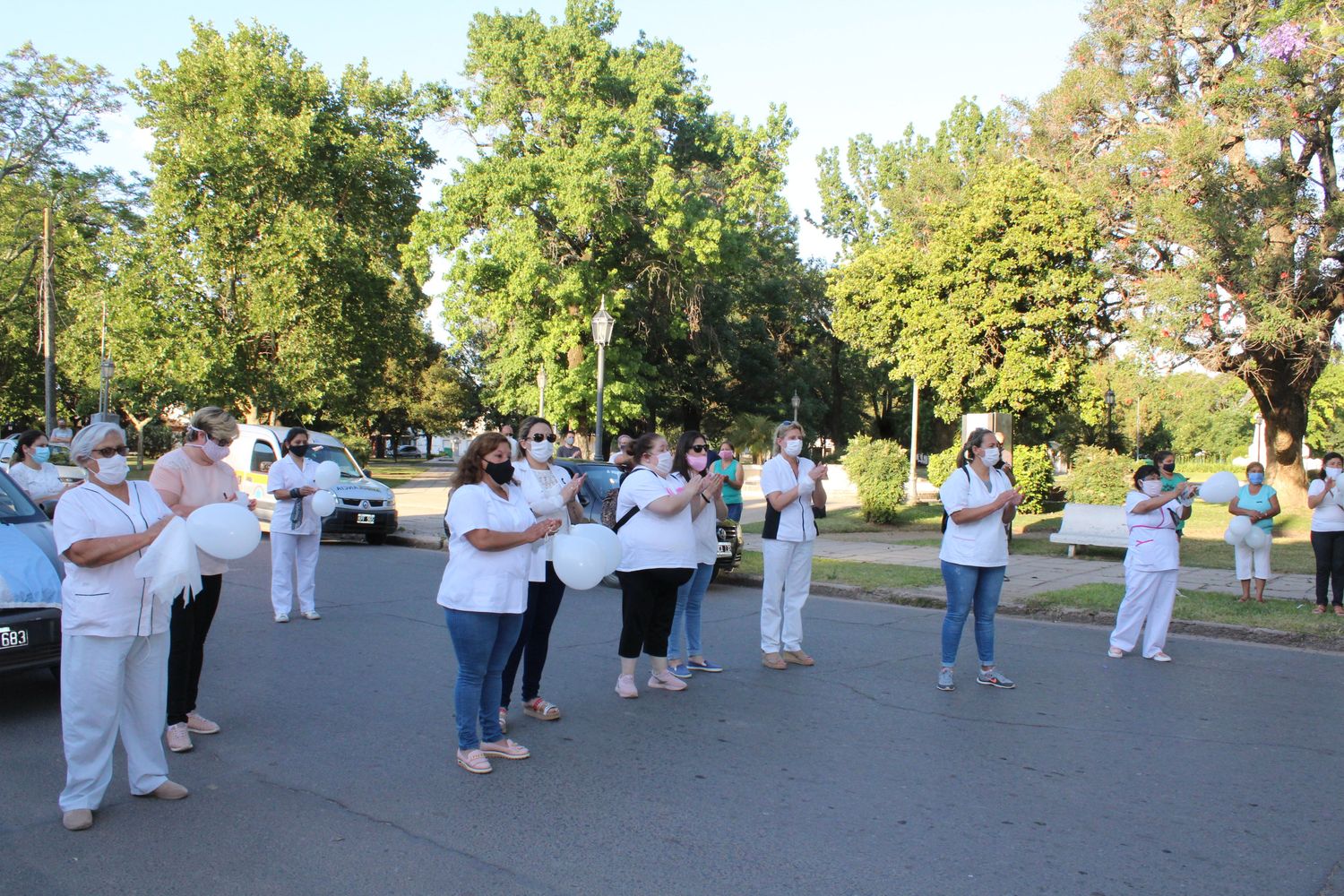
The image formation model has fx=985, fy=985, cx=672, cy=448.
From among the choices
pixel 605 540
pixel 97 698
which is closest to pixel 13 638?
pixel 97 698

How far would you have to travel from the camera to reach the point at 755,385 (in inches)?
1767

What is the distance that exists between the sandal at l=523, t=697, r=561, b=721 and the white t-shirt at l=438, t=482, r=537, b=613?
4.31 ft

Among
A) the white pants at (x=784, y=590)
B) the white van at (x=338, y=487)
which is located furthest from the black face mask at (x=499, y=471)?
the white van at (x=338, y=487)

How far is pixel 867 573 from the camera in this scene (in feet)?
43.9

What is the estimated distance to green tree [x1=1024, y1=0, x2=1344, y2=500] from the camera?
20.9 metres

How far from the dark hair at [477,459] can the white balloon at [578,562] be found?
71cm

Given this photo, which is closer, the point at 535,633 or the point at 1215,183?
the point at 535,633

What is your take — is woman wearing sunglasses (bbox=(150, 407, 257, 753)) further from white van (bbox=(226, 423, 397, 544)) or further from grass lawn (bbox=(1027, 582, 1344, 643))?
white van (bbox=(226, 423, 397, 544))

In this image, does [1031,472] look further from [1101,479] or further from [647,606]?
[647,606]

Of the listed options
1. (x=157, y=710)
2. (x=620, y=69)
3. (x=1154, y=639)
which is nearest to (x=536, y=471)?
(x=157, y=710)

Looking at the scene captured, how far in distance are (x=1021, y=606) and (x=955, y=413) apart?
46.7 feet

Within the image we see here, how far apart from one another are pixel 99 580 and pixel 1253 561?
11730 millimetres

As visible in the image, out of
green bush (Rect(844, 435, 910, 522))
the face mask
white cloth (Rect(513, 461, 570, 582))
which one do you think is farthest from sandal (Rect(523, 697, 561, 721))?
green bush (Rect(844, 435, 910, 522))

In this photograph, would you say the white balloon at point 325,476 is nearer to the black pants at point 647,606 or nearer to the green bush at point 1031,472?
the black pants at point 647,606
